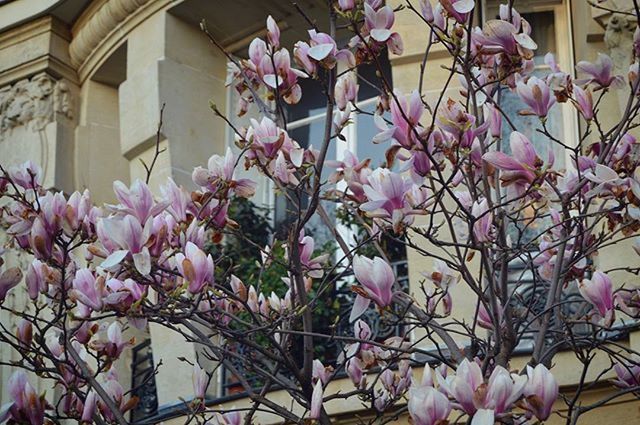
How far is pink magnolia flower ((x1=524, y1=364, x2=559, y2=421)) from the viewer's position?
3.89m

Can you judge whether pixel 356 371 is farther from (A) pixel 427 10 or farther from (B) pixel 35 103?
(B) pixel 35 103

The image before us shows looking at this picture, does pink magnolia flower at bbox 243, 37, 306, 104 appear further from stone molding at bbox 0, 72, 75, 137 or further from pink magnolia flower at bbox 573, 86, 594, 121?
stone molding at bbox 0, 72, 75, 137

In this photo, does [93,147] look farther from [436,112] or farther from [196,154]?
[436,112]

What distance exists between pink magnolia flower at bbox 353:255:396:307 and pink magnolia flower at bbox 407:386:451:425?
57 centimetres

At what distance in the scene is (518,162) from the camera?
172 inches

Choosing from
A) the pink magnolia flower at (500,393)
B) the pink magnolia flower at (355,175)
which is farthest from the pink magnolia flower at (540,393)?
the pink magnolia flower at (355,175)

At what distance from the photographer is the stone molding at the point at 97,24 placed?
9258 millimetres

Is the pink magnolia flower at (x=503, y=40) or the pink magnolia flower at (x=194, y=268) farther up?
the pink magnolia flower at (x=503, y=40)

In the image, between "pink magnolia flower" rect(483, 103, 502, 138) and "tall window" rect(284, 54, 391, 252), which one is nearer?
"pink magnolia flower" rect(483, 103, 502, 138)

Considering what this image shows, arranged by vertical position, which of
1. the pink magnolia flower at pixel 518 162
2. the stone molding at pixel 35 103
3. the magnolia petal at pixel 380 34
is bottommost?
the pink magnolia flower at pixel 518 162

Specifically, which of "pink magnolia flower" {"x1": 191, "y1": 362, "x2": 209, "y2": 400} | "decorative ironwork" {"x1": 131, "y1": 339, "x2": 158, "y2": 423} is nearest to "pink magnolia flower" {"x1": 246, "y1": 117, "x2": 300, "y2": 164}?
"pink magnolia flower" {"x1": 191, "y1": 362, "x2": 209, "y2": 400}

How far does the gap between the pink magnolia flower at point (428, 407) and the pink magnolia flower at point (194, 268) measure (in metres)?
1.03

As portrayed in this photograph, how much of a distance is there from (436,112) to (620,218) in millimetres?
896

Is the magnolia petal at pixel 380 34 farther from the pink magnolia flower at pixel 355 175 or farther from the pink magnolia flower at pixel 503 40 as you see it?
the pink magnolia flower at pixel 355 175
